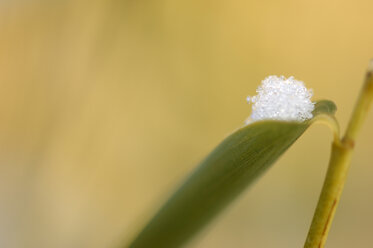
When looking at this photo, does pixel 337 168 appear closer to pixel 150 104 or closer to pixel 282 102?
pixel 282 102

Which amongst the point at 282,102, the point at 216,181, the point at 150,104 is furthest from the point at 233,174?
the point at 150,104

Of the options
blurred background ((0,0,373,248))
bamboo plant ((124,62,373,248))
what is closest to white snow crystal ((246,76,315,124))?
bamboo plant ((124,62,373,248))

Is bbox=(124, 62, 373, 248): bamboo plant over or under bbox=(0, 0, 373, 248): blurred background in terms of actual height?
over

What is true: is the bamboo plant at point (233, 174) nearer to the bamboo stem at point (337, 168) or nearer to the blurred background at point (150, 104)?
the bamboo stem at point (337, 168)

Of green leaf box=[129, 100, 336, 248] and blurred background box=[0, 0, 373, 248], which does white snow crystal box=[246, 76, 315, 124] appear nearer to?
green leaf box=[129, 100, 336, 248]

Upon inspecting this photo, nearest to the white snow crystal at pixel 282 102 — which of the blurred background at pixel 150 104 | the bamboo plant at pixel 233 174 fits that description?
the bamboo plant at pixel 233 174

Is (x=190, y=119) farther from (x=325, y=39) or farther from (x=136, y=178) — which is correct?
(x=325, y=39)
